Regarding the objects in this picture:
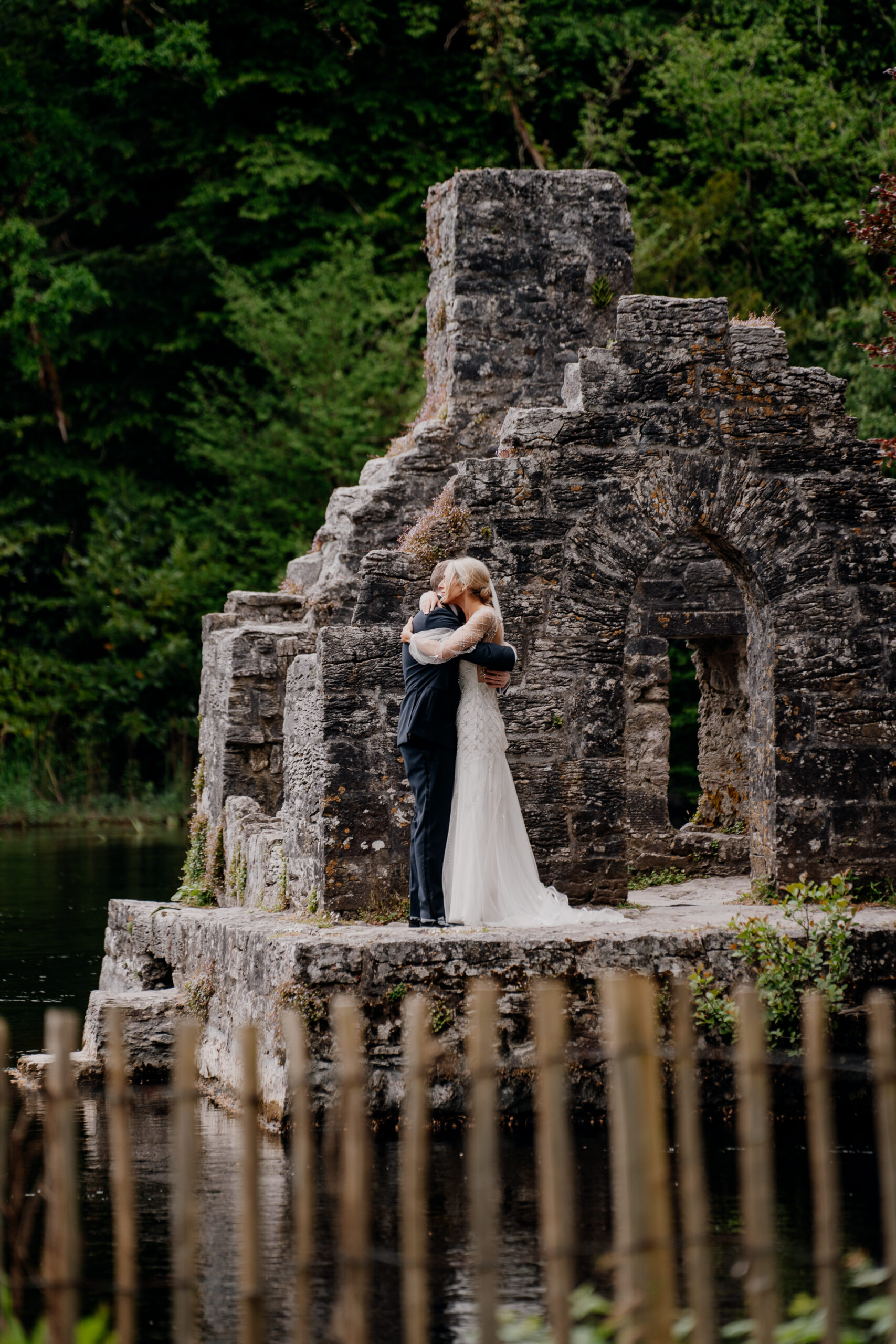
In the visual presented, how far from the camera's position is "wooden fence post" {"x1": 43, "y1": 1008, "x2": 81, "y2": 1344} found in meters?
3.71

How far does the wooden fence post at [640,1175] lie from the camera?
12.0 feet

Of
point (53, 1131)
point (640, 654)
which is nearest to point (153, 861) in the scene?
point (640, 654)

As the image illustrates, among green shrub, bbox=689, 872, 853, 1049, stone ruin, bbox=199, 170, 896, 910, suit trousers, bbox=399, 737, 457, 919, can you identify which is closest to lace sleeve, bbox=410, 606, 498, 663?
suit trousers, bbox=399, 737, 457, 919

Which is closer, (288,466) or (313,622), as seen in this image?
(313,622)

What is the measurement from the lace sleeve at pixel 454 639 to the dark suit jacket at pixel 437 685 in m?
0.04

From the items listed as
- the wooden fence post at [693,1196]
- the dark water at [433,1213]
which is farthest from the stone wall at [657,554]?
the wooden fence post at [693,1196]

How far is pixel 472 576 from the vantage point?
8.74 metres

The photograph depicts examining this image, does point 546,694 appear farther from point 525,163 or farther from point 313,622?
point 525,163

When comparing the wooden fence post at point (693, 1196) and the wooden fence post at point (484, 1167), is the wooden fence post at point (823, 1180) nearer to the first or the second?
the wooden fence post at point (693, 1196)

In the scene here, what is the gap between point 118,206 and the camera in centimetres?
3045

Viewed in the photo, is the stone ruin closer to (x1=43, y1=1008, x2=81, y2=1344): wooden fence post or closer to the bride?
the bride

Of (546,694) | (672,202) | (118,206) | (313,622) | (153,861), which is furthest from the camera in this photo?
(118,206)

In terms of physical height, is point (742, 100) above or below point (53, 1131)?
above

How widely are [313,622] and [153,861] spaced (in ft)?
27.3
